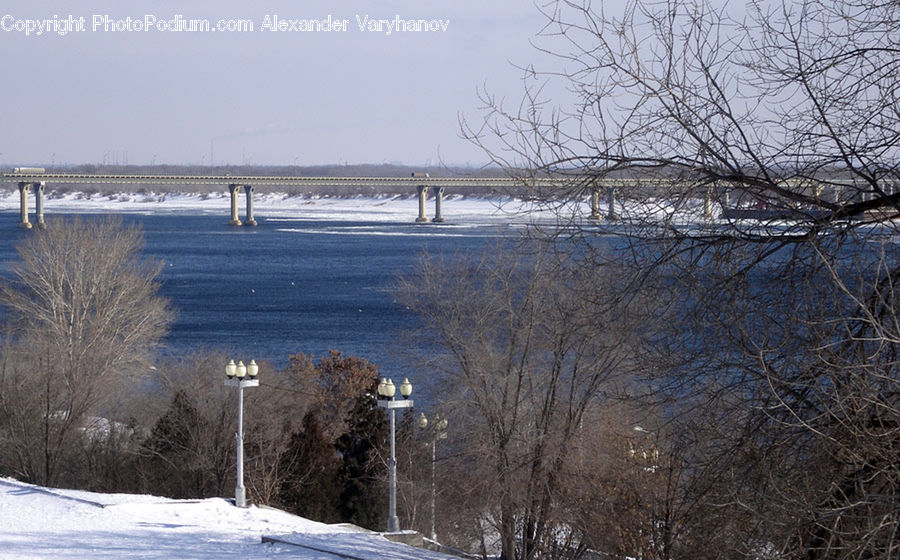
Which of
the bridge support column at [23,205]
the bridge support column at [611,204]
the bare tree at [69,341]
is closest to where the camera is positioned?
the bridge support column at [611,204]

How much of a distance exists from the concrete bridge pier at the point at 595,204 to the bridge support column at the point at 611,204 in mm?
44

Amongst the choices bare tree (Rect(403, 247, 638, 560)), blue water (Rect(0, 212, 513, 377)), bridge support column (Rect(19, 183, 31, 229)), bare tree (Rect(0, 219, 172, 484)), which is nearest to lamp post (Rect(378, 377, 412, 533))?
bare tree (Rect(403, 247, 638, 560))

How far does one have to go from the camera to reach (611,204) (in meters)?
4.91

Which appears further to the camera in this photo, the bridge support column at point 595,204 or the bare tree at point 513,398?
the bare tree at point 513,398

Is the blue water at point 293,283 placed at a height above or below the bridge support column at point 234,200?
below

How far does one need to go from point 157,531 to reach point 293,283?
58.1 metres

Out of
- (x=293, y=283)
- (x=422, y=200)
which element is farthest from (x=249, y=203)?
(x=293, y=283)

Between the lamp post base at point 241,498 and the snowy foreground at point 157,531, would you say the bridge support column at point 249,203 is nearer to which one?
the lamp post base at point 241,498

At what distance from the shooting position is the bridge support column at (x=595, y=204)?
16.0ft

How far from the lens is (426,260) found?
22109 millimetres

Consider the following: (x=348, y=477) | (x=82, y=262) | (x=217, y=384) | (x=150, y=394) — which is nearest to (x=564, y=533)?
(x=348, y=477)

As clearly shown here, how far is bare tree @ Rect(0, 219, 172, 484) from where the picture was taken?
22655 millimetres

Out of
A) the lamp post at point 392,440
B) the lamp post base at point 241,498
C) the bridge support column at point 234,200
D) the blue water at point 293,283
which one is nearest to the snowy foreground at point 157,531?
the lamp post base at point 241,498

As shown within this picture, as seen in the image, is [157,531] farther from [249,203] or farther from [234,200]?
[249,203]
